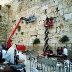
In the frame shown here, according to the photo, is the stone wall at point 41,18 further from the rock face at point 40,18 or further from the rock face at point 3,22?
the rock face at point 3,22

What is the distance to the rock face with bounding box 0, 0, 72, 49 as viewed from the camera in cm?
1289

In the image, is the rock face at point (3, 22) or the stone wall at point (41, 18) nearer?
the stone wall at point (41, 18)

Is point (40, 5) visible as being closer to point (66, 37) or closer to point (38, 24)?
point (38, 24)

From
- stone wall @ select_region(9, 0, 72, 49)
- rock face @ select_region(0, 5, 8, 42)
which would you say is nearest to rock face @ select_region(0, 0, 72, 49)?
stone wall @ select_region(9, 0, 72, 49)

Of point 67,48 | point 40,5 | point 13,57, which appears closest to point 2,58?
point 13,57

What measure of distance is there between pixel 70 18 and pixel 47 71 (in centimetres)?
492

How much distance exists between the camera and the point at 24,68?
7.66m

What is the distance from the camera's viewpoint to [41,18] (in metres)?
14.9

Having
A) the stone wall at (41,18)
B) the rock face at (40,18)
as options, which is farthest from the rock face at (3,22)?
the stone wall at (41,18)

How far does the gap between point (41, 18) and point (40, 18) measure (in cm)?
12

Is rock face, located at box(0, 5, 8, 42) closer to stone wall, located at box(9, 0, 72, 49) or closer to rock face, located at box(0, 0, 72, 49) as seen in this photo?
rock face, located at box(0, 0, 72, 49)

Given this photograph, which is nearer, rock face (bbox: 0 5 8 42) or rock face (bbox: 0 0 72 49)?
rock face (bbox: 0 0 72 49)

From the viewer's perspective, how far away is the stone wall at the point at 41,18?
42.2ft

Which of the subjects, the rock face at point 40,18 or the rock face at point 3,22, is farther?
the rock face at point 3,22
